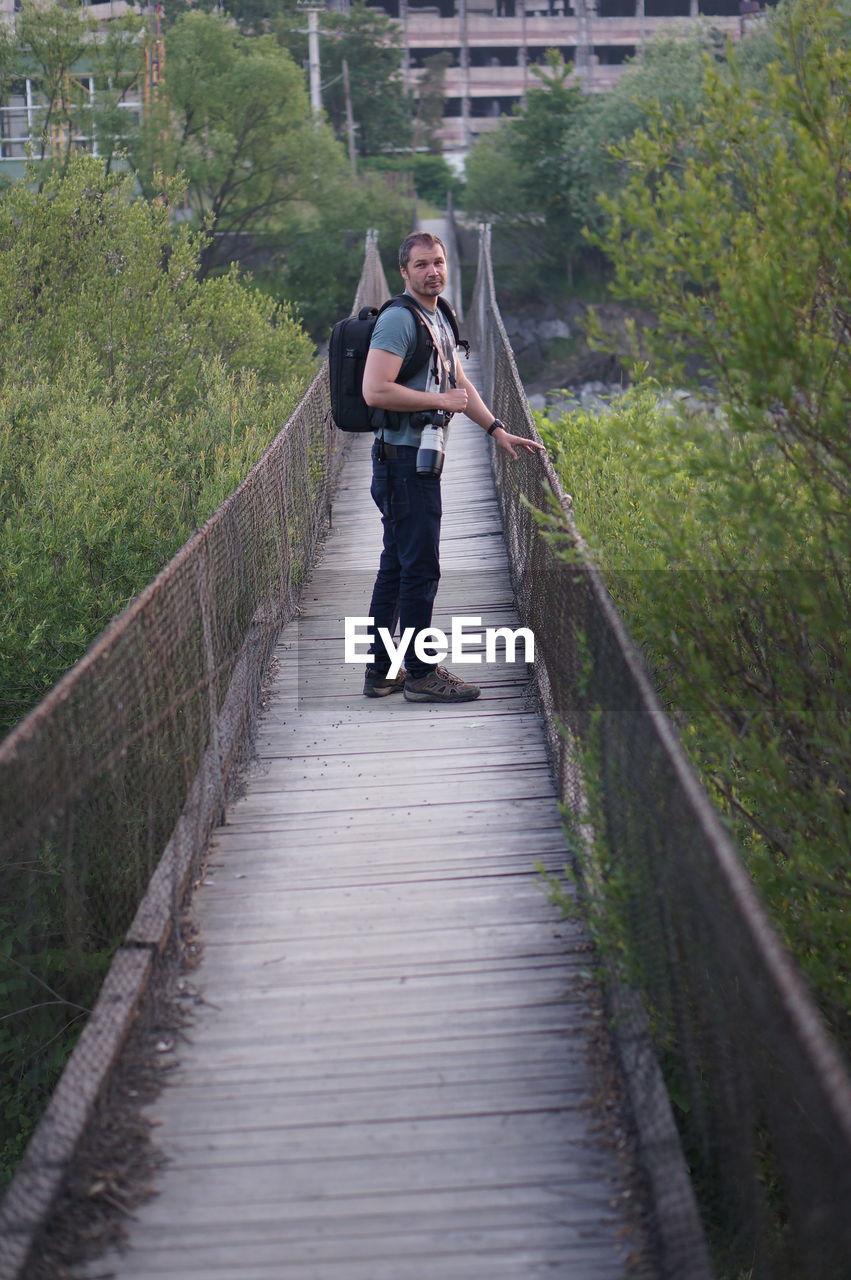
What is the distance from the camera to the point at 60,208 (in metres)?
19.5

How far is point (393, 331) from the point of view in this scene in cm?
522

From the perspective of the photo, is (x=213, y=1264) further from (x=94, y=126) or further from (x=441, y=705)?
(x=94, y=126)

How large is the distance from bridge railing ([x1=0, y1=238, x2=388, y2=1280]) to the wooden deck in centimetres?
20

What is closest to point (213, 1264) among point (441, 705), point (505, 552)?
point (441, 705)

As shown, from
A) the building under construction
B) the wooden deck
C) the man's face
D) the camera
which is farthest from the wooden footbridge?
the building under construction

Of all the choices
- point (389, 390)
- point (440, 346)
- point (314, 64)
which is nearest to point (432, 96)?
point (314, 64)

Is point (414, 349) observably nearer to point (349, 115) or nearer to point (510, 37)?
point (349, 115)

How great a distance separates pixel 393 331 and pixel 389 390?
8.4 inches

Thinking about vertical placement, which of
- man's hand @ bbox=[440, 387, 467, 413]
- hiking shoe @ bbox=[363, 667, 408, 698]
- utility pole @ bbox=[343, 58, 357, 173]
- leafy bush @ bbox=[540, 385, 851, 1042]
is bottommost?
hiking shoe @ bbox=[363, 667, 408, 698]

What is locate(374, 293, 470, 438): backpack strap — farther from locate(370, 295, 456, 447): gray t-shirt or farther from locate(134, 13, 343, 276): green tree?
locate(134, 13, 343, 276): green tree

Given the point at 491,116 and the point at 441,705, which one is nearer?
the point at 441,705

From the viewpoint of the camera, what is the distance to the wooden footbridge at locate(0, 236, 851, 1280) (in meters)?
2.85

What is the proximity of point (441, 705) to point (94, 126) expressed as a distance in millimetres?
33041

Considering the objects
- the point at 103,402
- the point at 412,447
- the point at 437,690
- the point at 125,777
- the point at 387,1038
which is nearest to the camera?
the point at 387,1038
